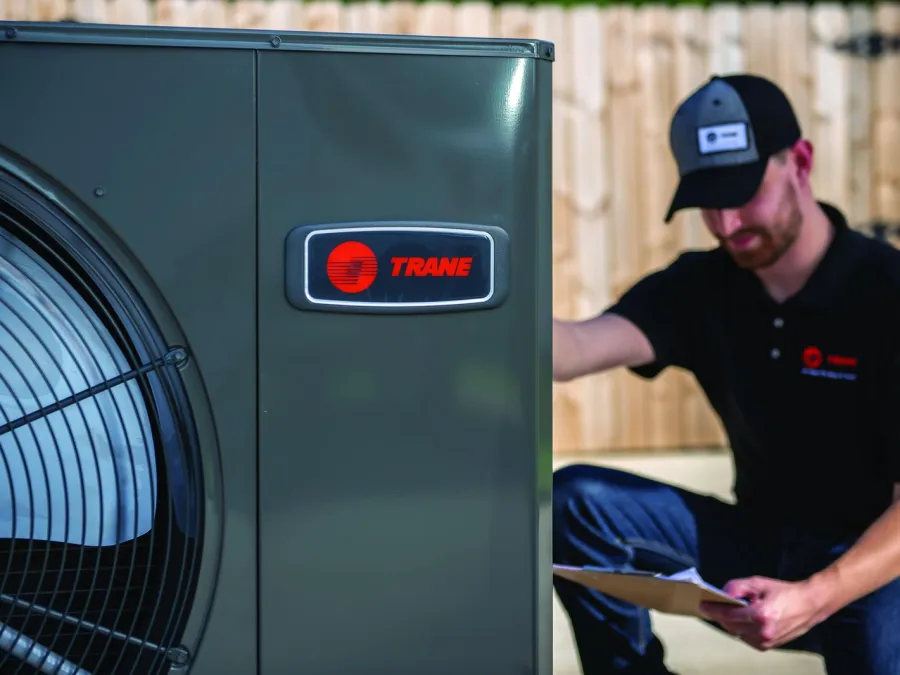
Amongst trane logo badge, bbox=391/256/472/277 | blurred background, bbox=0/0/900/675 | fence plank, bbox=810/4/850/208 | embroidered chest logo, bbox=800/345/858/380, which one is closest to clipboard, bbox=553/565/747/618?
embroidered chest logo, bbox=800/345/858/380

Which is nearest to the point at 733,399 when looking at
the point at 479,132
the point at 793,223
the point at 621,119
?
the point at 793,223

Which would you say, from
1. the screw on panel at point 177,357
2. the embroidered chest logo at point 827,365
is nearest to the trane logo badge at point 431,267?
the screw on panel at point 177,357

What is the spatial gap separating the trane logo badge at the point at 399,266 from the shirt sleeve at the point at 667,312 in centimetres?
102

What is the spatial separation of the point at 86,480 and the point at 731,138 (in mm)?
1288

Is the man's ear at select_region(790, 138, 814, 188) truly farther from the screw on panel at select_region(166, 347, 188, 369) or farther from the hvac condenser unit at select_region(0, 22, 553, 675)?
the screw on panel at select_region(166, 347, 188, 369)

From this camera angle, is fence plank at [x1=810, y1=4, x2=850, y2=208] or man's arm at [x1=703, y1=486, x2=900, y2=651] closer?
man's arm at [x1=703, y1=486, x2=900, y2=651]

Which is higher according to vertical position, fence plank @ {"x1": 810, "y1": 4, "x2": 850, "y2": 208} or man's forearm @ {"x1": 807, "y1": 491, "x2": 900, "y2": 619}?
fence plank @ {"x1": 810, "y1": 4, "x2": 850, "y2": 208}

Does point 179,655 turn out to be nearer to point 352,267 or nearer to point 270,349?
point 270,349

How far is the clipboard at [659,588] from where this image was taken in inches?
64.4

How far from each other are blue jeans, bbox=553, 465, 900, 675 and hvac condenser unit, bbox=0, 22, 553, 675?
2.58 feet

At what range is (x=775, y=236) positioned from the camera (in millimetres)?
2090

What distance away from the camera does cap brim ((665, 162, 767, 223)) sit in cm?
203

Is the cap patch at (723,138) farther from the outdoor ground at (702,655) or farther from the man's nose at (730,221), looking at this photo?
the outdoor ground at (702,655)

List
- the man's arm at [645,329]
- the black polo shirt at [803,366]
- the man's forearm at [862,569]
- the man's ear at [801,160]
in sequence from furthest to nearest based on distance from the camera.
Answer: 1. the man's arm at [645,329]
2. the man's ear at [801,160]
3. the black polo shirt at [803,366]
4. the man's forearm at [862,569]
